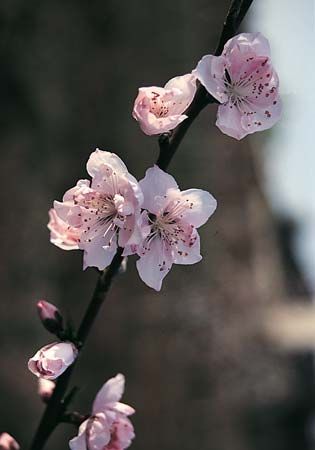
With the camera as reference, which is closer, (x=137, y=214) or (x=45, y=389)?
(x=137, y=214)

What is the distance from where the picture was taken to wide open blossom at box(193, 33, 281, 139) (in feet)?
1.81

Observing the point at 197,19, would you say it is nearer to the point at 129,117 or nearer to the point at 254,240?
the point at 129,117

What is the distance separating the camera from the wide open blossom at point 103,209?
554 millimetres

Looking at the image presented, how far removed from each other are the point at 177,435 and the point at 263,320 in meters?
0.80

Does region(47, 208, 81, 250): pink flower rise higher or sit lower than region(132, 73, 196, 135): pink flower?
lower

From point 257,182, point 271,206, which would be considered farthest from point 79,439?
point 271,206

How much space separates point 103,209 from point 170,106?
10 centimetres

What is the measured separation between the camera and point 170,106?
22.8 inches

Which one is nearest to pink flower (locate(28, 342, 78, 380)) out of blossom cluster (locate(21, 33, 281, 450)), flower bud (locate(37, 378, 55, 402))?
blossom cluster (locate(21, 33, 281, 450))

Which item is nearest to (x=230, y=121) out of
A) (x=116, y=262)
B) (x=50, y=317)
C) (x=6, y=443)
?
(x=116, y=262)

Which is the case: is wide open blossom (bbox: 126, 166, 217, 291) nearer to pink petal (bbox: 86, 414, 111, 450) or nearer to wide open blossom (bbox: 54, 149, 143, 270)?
wide open blossom (bbox: 54, 149, 143, 270)

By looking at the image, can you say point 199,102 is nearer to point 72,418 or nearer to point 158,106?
point 158,106

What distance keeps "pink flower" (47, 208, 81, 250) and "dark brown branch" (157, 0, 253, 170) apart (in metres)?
0.14

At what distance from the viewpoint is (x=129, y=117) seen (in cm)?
380
